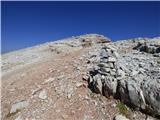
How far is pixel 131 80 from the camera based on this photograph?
508 inches

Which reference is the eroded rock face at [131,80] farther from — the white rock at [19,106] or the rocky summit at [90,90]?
the white rock at [19,106]

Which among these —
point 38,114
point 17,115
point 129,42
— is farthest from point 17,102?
point 129,42

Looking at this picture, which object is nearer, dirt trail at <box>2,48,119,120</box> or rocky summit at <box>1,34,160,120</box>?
rocky summit at <box>1,34,160,120</box>

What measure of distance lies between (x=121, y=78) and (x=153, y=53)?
4813 millimetres

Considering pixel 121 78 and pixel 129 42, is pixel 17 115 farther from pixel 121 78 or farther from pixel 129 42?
pixel 129 42

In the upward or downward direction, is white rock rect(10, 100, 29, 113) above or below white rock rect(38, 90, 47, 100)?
below

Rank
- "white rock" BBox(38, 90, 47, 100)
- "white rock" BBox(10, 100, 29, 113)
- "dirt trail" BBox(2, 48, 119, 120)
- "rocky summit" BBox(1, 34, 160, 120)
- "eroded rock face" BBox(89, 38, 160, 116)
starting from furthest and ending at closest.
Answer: "white rock" BBox(38, 90, 47, 100) → "white rock" BBox(10, 100, 29, 113) → "dirt trail" BBox(2, 48, 119, 120) → "rocky summit" BBox(1, 34, 160, 120) → "eroded rock face" BBox(89, 38, 160, 116)

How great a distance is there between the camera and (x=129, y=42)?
22328 mm

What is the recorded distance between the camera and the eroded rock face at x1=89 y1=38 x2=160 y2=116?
11.8 m

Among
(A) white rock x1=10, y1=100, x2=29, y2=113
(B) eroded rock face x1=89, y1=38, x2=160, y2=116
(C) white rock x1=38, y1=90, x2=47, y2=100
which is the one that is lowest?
(A) white rock x1=10, y1=100, x2=29, y2=113

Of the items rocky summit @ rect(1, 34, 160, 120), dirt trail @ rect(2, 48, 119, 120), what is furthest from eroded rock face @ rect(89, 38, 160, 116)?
dirt trail @ rect(2, 48, 119, 120)

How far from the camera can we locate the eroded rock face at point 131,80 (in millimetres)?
11846

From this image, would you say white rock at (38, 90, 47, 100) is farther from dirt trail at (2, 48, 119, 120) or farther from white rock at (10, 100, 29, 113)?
white rock at (10, 100, 29, 113)

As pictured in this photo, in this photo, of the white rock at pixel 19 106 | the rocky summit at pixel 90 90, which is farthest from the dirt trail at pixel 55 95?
the white rock at pixel 19 106
